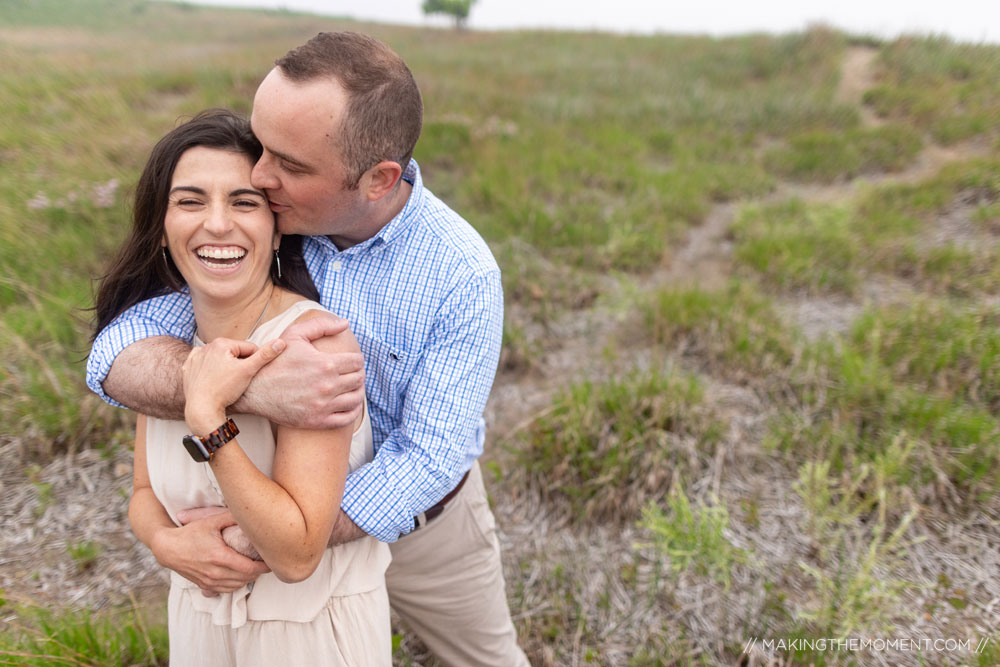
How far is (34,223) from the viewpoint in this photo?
4.26 meters

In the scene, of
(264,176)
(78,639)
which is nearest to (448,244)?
(264,176)

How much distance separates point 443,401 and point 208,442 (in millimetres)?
611

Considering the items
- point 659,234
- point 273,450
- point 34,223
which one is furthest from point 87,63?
point 273,450

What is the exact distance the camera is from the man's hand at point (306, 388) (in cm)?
132

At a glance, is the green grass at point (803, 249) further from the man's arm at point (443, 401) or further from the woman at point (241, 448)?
the woman at point (241, 448)

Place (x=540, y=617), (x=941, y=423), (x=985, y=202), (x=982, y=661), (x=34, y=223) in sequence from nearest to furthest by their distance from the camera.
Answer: (x=982, y=661) → (x=540, y=617) → (x=941, y=423) → (x=34, y=223) → (x=985, y=202)

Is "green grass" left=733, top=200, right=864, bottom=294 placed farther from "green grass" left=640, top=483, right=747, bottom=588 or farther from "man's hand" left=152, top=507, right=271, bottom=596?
"man's hand" left=152, top=507, right=271, bottom=596

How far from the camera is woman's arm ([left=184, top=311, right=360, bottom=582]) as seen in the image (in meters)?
1.28

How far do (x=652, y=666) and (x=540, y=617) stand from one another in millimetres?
490

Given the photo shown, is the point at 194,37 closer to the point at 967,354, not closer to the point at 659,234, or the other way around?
the point at 659,234

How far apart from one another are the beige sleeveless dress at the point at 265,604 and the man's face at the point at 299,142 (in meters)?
0.31

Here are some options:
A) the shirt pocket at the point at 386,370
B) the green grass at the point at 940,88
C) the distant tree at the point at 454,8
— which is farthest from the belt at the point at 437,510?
the distant tree at the point at 454,8

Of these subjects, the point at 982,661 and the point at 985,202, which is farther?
the point at 985,202

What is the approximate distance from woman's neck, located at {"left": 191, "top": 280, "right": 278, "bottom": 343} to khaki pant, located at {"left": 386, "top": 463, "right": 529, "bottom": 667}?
858 mm
